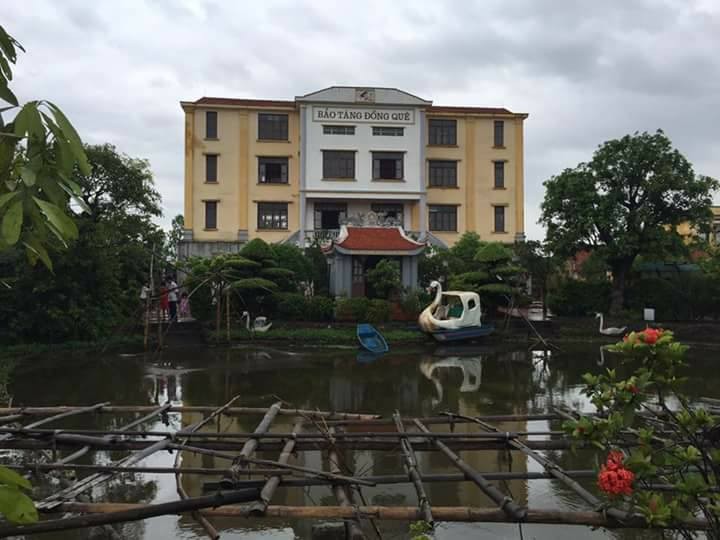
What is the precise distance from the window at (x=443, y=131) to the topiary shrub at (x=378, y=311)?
10960mm

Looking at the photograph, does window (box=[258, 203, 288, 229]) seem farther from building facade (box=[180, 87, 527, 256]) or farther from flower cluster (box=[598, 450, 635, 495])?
flower cluster (box=[598, 450, 635, 495])

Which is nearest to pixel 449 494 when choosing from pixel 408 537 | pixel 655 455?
pixel 408 537

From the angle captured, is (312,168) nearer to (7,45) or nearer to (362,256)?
(362,256)

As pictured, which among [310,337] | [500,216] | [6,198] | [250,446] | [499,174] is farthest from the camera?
[499,174]

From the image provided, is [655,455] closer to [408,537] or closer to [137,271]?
[408,537]

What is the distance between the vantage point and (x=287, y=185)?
1081 inches

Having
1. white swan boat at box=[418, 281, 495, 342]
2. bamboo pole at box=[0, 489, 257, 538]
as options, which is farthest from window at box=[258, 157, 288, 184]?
bamboo pole at box=[0, 489, 257, 538]

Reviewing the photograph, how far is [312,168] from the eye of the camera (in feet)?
86.8

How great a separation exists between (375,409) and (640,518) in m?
7.49

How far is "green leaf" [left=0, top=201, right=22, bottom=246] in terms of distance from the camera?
1361mm

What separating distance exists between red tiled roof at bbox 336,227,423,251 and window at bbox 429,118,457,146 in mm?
7254

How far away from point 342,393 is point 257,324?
8749mm

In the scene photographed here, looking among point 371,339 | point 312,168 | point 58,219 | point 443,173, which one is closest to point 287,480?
point 58,219

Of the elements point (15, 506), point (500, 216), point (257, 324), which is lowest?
point (257, 324)
